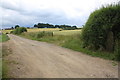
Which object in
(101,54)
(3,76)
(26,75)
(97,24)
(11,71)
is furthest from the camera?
(97,24)

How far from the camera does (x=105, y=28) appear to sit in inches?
395

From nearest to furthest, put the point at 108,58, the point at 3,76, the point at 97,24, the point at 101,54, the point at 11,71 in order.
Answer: the point at 3,76 < the point at 11,71 < the point at 108,58 < the point at 101,54 < the point at 97,24

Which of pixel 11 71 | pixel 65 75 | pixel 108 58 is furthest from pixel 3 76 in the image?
pixel 108 58

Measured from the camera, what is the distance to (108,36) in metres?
10.4

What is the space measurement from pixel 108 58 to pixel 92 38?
2.21 m

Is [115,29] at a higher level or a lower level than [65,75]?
higher

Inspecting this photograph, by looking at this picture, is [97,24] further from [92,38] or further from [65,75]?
[65,75]

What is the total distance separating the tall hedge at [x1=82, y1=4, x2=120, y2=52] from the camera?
9989mm

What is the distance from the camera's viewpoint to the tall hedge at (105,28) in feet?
32.8

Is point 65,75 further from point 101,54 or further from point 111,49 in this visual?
point 111,49

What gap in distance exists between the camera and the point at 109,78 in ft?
17.9

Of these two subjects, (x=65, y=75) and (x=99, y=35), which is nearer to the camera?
(x=65, y=75)

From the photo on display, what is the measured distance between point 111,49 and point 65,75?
583 centimetres

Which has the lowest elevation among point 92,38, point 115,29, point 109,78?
point 109,78
